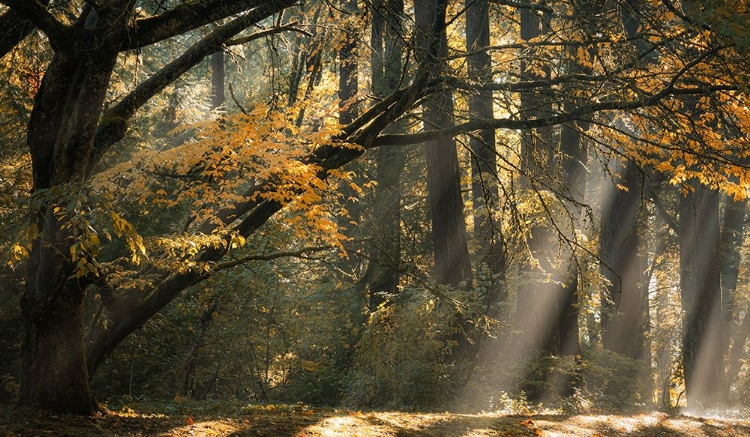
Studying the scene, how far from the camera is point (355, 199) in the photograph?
980cm

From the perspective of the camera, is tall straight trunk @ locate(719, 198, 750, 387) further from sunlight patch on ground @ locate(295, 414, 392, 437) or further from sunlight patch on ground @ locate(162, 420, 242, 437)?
sunlight patch on ground @ locate(162, 420, 242, 437)

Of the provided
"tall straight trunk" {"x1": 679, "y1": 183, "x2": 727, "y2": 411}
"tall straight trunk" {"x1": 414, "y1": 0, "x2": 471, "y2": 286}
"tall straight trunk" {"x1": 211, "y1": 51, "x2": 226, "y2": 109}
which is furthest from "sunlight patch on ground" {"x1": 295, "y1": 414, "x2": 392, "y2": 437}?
"tall straight trunk" {"x1": 211, "y1": 51, "x2": 226, "y2": 109}

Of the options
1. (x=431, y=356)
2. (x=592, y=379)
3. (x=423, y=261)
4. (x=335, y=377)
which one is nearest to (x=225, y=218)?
(x=431, y=356)

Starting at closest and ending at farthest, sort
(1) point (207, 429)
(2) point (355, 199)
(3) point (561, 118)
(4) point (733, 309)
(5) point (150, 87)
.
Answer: (1) point (207, 429) < (5) point (150, 87) < (3) point (561, 118) < (2) point (355, 199) < (4) point (733, 309)

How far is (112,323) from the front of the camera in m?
6.96

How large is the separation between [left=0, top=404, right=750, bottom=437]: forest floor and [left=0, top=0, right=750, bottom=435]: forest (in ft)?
1.45

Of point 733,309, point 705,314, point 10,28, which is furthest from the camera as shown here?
point 733,309

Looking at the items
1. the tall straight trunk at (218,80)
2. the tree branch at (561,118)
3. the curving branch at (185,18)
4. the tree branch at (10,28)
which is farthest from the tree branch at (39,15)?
the tall straight trunk at (218,80)

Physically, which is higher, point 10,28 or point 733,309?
point 10,28

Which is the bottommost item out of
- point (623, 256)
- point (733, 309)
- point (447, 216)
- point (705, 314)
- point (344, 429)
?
point (344, 429)

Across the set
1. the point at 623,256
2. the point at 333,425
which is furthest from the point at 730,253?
the point at 333,425

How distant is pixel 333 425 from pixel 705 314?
1137 centimetres

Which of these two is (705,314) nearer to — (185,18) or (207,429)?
(207,429)

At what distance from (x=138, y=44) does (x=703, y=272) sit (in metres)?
13.1
